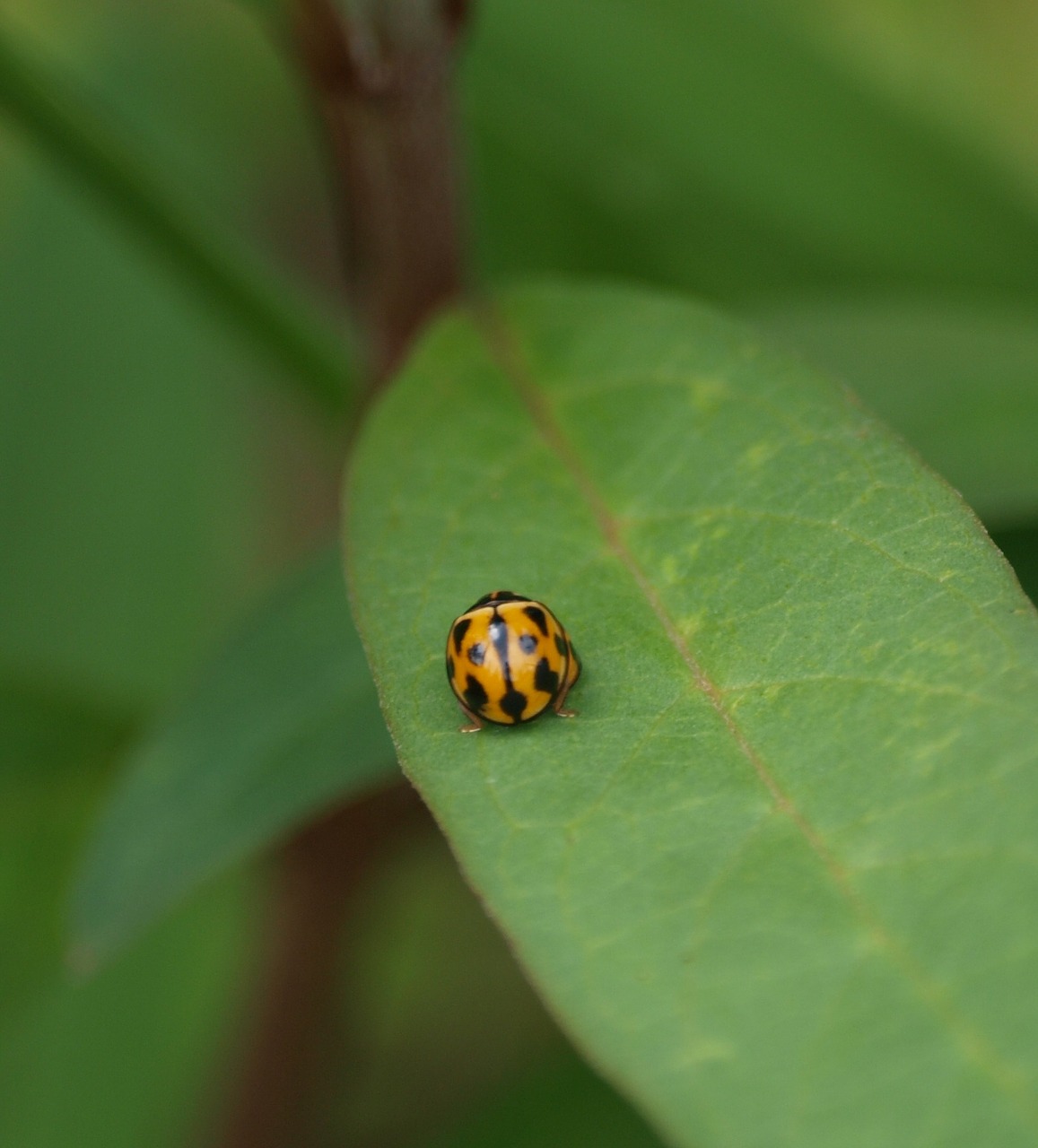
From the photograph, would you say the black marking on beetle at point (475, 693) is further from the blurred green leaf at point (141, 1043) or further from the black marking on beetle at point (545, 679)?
the blurred green leaf at point (141, 1043)

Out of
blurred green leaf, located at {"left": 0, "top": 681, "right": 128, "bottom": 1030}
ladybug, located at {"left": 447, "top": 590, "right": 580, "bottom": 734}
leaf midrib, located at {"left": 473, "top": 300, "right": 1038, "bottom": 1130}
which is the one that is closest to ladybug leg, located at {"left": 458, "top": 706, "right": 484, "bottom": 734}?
ladybug, located at {"left": 447, "top": 590, "right": 580, "bottom": 734}

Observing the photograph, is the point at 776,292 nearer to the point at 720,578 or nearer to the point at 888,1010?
the point at 720,578

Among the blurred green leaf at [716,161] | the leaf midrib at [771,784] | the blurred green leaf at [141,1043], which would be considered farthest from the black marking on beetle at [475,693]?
the blurred green leaf at [141,1043]

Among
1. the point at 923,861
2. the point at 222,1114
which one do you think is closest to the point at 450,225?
the point at 923,861

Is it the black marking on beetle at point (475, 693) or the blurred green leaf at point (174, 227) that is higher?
the blurred green leaf at point (174, 227)

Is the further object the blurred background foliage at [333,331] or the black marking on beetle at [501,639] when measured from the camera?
the blurred background foliage at [333,331]
